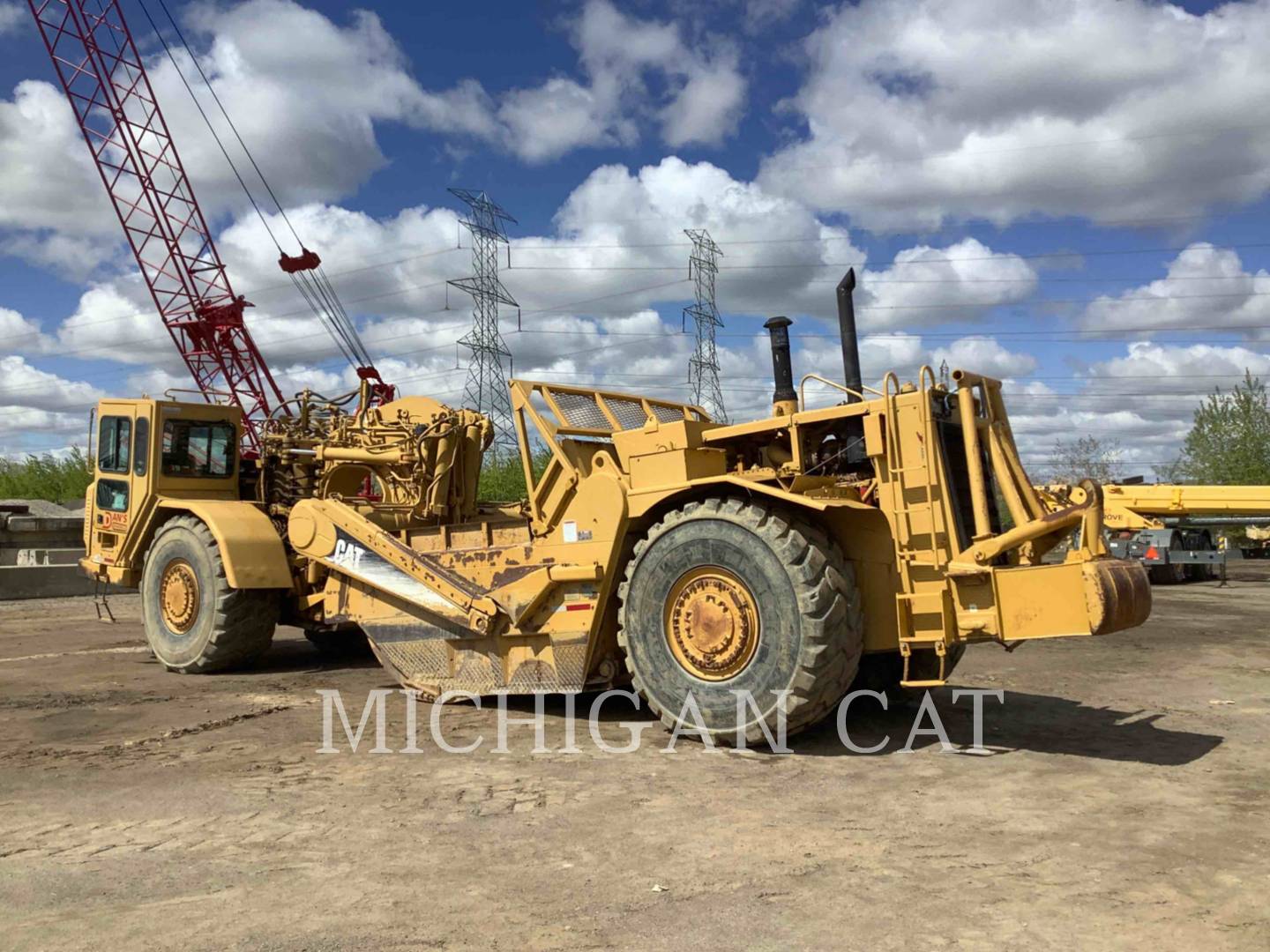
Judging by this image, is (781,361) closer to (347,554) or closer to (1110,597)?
(1110,597)

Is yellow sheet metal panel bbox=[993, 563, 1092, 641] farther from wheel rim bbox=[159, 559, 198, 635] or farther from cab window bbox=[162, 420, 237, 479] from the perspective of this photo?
cab window bbox=[162, 420, 237, 479]

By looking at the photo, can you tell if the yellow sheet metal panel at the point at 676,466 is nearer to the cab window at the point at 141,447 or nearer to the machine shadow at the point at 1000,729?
the machine shadow at the point at 1000,729

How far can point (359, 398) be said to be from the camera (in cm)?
1032

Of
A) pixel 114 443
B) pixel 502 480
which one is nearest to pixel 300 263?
pixel 502 480

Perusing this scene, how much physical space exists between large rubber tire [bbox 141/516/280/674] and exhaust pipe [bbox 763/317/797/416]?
5.29m

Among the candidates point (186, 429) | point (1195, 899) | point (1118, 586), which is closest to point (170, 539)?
point (186, 429)

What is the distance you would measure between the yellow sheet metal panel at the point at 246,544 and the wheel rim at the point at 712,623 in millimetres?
4561

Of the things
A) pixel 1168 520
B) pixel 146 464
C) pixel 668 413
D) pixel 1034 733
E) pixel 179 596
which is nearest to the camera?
pixel 1034 733

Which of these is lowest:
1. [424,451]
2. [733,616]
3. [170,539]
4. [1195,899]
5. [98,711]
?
[1195,899]

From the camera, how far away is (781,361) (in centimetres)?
710

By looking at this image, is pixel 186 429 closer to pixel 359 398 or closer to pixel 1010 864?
pixel 359 398

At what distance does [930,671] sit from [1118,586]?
1.90m

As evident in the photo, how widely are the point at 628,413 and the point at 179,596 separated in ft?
15.8

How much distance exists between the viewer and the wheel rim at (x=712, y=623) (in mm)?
5867
